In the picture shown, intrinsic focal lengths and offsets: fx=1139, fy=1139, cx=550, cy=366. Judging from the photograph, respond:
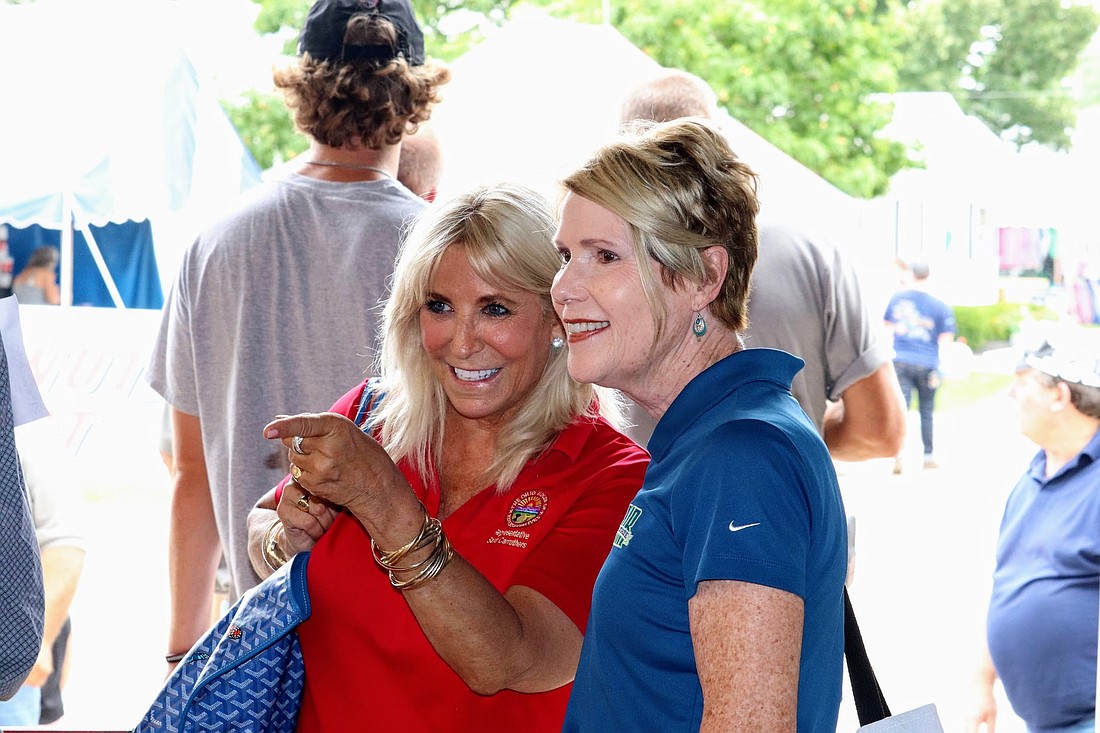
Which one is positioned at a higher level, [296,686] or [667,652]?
[667,652]

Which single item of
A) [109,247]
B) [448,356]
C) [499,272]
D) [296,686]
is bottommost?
[109,247]

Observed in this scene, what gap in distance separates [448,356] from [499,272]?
145 millimetres

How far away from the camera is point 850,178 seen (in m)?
12.0

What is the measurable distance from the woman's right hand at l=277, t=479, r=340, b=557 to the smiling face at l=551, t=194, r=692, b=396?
0.48 m

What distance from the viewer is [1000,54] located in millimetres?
13383

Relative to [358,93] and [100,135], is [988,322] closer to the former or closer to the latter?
[100,135]

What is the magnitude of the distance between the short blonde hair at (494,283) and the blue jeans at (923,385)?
8019 mm

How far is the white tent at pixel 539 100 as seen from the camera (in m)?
4.31

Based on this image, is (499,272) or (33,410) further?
(499,272)

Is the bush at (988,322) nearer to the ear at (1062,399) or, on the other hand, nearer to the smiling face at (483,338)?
the ear at (1062,399)

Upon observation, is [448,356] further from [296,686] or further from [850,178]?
[850,178]

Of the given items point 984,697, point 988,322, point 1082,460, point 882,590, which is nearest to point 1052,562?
point 1082,460

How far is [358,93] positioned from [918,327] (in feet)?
26.0

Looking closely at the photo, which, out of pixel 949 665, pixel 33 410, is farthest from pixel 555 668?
pixel 949 665
